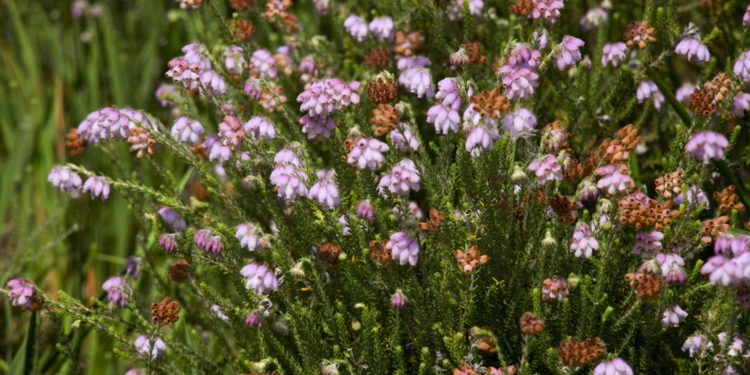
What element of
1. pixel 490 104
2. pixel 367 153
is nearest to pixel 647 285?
pixel 490 104

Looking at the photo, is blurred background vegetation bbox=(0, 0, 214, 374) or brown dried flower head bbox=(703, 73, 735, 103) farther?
blurred background vegetation bbox=(0, 0, 214, 374)

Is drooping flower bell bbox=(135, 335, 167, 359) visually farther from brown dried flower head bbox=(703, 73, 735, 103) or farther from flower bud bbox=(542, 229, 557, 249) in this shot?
brown dried flower head bbox=(703, 73, 735, 103)

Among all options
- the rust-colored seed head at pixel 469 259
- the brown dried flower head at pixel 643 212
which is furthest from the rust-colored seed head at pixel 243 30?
the brown dried flower head at pixel 643 212

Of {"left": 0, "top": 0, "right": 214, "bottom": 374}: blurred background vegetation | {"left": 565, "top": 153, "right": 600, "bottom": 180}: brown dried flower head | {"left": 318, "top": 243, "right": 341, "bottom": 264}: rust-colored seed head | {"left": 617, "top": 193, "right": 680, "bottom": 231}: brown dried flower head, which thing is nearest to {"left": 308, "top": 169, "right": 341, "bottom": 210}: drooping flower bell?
{"left": 318, "top": 243, "right": 341, "bottom": 264}: rust-colored seed head

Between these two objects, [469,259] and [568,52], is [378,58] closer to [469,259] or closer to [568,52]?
[568,52]

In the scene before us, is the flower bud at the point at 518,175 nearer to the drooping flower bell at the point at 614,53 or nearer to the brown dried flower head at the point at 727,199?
the brown dried flower head at the point at 727,199

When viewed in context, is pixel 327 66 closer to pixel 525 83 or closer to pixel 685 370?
pixel 525 83
